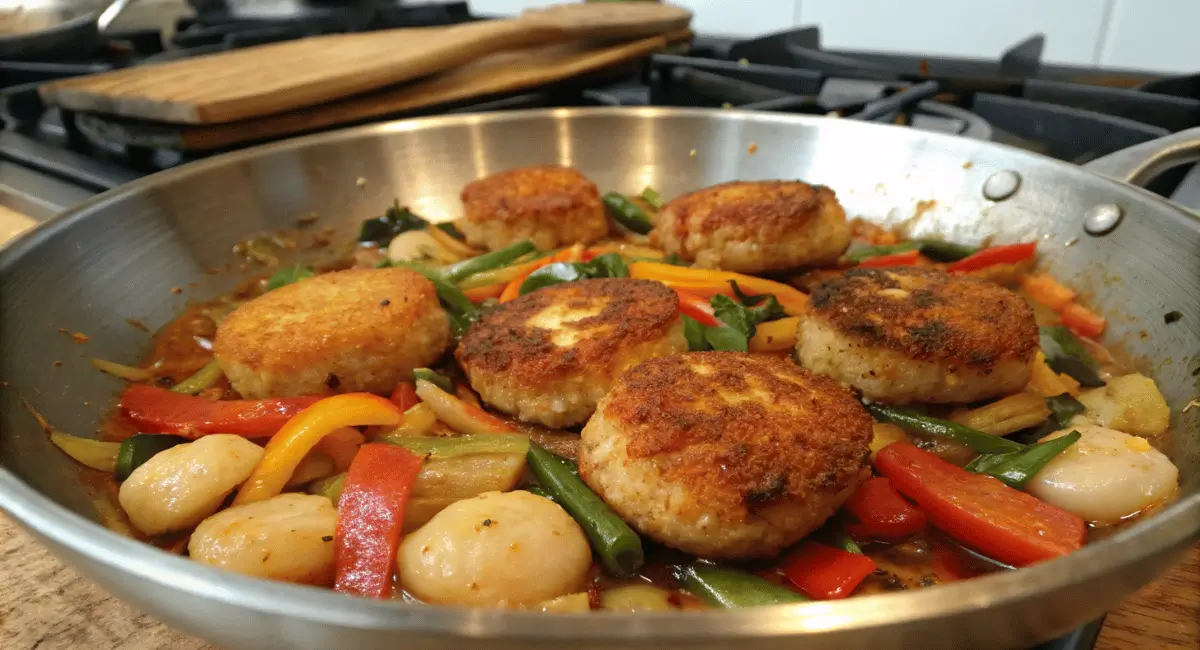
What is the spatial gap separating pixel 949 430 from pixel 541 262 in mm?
1241

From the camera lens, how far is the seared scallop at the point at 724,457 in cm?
127

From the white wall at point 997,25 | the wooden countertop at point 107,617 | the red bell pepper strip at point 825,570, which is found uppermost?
Answer: the white wall at point 997,25

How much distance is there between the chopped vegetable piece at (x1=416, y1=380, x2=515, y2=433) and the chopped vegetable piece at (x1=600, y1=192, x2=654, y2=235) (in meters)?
1.18

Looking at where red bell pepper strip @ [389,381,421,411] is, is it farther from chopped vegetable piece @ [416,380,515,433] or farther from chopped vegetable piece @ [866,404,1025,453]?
chopped vegetable piece @ [866,404,1025,453]

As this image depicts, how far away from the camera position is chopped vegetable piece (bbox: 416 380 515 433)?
170 cm

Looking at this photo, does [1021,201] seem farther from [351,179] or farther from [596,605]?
[351,179]

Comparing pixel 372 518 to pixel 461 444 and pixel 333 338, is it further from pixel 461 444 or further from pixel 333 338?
pixel 333 338

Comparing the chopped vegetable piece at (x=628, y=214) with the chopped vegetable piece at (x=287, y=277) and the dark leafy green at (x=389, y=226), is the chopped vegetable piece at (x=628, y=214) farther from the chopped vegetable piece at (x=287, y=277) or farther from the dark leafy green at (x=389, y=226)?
the chopped vegetable piece at (x=287, y=277)

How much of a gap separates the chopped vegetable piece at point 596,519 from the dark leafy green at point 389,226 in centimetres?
143

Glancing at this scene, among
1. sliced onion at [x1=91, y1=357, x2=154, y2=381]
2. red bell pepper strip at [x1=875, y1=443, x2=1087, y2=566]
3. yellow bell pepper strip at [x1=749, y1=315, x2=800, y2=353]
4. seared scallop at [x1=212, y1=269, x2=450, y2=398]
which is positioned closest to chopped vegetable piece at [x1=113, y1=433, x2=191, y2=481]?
seared scallop at [x1=212, y1=269, x2=450, y2=398]

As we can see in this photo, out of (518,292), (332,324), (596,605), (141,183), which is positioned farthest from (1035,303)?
(141,183)

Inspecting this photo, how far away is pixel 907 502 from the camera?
149 cm

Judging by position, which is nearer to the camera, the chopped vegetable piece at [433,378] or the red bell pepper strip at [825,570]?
the red bell pepper strip at [825,570]

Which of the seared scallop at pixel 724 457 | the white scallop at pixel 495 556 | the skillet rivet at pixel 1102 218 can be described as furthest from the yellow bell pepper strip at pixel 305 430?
the skillet rivet at pixel 1102 218
